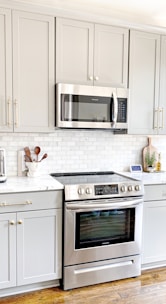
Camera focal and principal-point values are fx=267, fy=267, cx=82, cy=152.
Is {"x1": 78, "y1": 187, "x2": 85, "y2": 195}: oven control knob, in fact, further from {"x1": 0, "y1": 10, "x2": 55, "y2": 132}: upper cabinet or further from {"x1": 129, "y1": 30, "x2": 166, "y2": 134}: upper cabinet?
Result: {"x1": 129, "y1": 30, "x2": 166, "y2": 134}: upper cabinet

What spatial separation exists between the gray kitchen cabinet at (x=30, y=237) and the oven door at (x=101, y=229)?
104mm

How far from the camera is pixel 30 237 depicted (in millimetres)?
2207

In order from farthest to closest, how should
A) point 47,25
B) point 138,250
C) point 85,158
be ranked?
point 85,158
point 138,250
point 47,25

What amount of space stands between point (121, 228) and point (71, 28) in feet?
6.38

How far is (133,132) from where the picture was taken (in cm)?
288

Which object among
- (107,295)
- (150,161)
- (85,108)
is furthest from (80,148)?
(107,295)

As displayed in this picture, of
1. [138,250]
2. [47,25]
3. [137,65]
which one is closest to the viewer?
[47,25]

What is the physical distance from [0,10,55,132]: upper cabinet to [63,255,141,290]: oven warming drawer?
1314 mm

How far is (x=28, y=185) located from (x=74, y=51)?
1336 millimetres

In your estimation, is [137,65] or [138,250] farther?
[137,65]

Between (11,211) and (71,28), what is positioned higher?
(71,28)

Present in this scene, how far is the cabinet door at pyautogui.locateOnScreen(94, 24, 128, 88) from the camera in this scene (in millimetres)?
2643

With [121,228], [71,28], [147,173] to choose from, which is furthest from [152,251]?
[71,28]

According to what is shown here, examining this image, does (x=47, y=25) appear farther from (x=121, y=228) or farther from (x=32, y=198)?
(x=121, y=228)
